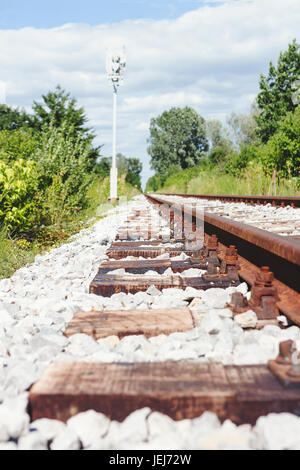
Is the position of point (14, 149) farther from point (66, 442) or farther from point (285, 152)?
point (66, 442)

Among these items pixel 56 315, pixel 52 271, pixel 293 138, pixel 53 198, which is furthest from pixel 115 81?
pixel 56 315

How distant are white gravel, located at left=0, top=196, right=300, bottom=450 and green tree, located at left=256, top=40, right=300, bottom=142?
38.9 m

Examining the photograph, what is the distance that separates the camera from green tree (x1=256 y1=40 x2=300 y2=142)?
39.4 metres

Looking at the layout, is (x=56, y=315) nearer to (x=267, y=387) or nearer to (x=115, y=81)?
(x=267, y=387)

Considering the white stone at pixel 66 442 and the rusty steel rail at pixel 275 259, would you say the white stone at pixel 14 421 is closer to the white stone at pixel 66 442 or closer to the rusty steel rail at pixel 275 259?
the white stone at pixel 66 442

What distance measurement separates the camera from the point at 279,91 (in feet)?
133

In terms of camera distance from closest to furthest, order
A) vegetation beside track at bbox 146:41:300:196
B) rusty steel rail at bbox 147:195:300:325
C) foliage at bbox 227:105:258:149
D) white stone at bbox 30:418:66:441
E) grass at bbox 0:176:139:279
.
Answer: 1. white stone at bbox 30:418:66:441
2. rusty steel rail at bbox 147:195:300:325
3. grass at bbox 0:176:139:279
4. vegetation beside track at bbox 146:41:300:196
5. foliage at bbox 227:105:258:149

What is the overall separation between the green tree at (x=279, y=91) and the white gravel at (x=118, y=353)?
38882 mm

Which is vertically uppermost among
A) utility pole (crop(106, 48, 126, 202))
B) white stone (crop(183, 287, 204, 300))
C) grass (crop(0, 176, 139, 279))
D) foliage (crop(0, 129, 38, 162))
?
utility pole (crop(106, 48, 126, 202))

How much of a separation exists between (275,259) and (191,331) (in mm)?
875

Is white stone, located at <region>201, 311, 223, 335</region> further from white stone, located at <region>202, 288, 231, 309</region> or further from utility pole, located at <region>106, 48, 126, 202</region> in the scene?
utility pole, located at <region>106, 48, 126, 202</region>

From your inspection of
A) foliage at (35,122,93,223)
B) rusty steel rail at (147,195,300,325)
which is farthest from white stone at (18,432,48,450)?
foliage at (35,122,93,223)

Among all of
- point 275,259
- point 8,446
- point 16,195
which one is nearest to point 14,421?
point 8,446

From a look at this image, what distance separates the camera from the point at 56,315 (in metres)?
2.06
